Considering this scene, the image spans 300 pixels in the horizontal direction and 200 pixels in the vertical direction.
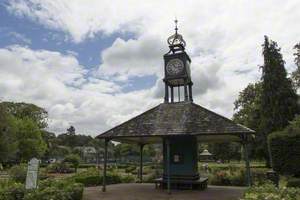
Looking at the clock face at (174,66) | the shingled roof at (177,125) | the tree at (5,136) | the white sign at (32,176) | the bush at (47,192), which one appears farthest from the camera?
the tree at (5,136)

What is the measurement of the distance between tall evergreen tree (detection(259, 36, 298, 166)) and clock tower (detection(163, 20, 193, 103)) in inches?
716

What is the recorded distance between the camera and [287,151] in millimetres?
23531

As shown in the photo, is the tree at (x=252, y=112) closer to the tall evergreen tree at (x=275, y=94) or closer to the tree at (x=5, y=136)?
the tall evergreen tree at (x=275, y=94)

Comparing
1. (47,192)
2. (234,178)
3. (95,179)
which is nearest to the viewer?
(47,192)

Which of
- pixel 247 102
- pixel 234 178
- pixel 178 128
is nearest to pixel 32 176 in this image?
pixel 178 128

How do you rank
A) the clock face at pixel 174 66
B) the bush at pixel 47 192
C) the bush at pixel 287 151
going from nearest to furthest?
1. the bush at pixel 47 192
2. the clock face at pixel 174 66
3. the bush at pixel 287 151

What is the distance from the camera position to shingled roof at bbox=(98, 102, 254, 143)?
15906 millimetres

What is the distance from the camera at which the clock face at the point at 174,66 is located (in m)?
20.2

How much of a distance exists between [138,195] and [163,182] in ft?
9.30

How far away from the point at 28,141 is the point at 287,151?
136ft

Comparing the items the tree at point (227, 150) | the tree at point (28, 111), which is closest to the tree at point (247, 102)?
the tree at point (227, 150)

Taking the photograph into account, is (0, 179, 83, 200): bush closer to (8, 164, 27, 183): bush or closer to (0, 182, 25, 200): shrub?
(0, 182, 25, 200): shrub

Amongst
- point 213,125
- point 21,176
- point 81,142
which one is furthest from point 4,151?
point 81,142

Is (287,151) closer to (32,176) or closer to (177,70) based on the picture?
(177,70)
